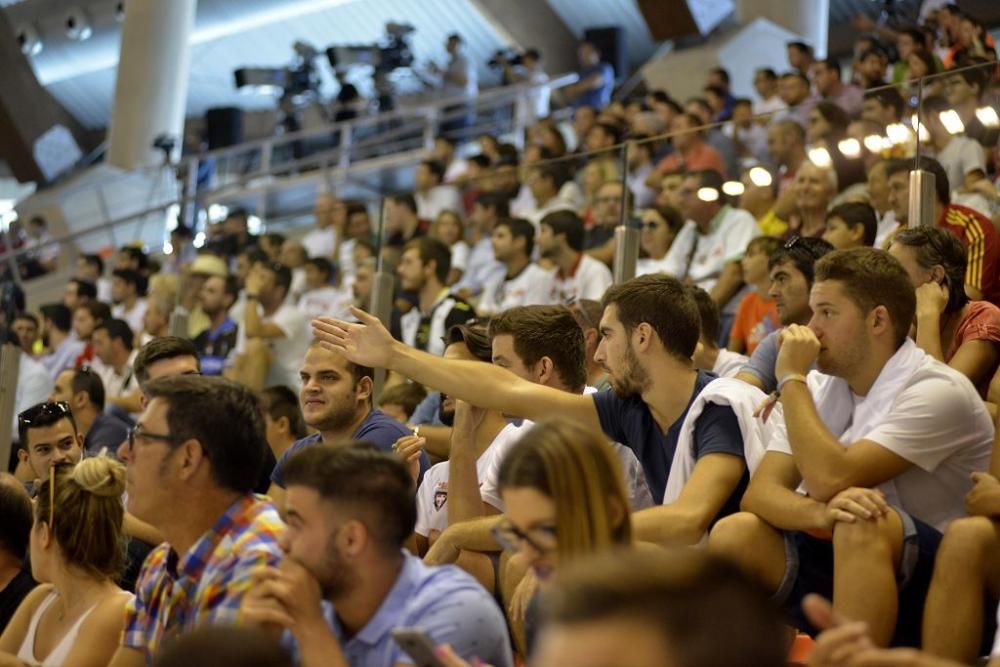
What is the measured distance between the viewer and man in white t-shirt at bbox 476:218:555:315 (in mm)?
5965

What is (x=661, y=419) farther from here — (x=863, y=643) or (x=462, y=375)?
(x=863, y=643)

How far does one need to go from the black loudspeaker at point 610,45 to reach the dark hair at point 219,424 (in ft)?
37.2

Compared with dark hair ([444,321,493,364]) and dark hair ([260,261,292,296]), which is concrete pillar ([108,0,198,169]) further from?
dark hair ([444,321,493,364])

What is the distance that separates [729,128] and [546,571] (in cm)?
Result: 338

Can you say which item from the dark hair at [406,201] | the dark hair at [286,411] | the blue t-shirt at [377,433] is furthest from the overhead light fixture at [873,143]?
the dark hair at [286,411]

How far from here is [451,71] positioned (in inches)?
500

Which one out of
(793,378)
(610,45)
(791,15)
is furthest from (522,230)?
(610,45)

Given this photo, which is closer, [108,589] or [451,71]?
[108,589]

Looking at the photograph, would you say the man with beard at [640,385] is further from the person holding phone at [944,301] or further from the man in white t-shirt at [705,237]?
the man in white t-shirt at [705,237]

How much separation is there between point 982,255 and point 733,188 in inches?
51.3

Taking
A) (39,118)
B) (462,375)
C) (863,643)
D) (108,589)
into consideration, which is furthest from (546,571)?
(39,118)

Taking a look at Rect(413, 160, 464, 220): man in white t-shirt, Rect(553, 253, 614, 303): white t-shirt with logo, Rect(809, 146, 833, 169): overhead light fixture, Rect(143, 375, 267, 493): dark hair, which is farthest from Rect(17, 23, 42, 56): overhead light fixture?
Rect(143, 375, 267, 493): dark hair

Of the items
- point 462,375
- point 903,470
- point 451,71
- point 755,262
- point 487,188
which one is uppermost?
point 451,71

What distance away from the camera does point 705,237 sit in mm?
5598
